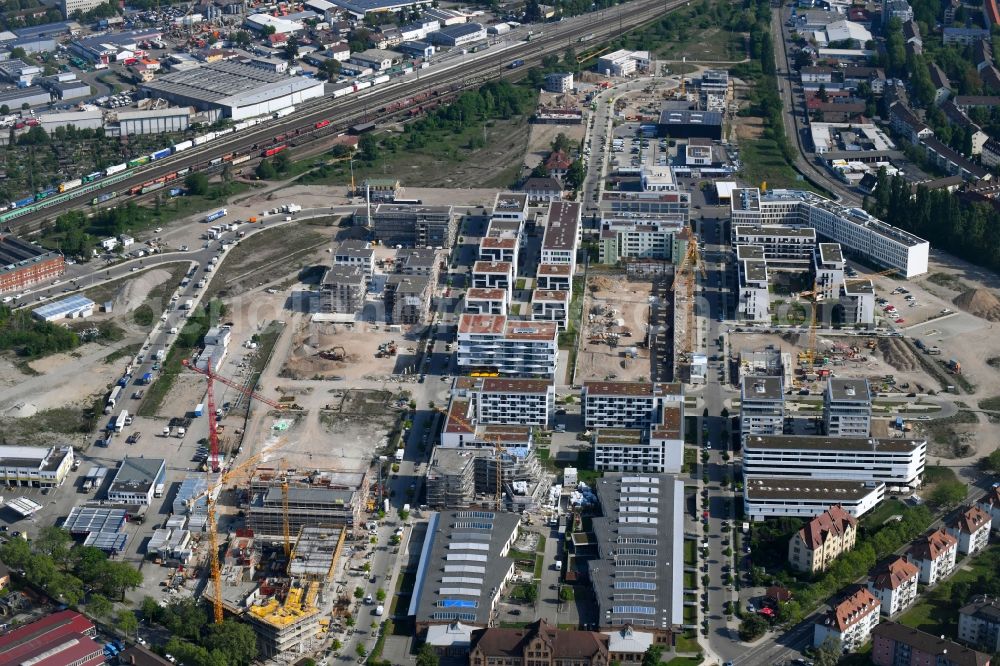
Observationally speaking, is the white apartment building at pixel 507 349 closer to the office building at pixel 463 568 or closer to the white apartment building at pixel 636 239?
the office building at pixel 463 568

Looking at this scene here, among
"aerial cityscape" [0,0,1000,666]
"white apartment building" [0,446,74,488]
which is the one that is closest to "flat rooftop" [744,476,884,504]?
"aerial cityscape" [0,0,1000,666]

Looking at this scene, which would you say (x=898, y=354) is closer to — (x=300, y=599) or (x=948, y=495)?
(x=948, y=495)

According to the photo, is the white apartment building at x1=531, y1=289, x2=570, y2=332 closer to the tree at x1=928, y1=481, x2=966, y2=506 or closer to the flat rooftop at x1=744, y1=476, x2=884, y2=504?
the flat rooftop at x1=744, y1=476, x2=884, y2=504

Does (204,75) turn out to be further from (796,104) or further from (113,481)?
(113,481)

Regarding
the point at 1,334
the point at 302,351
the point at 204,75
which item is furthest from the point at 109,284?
the point at 204,75

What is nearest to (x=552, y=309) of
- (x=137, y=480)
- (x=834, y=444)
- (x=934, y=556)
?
(x=834, y=444)
